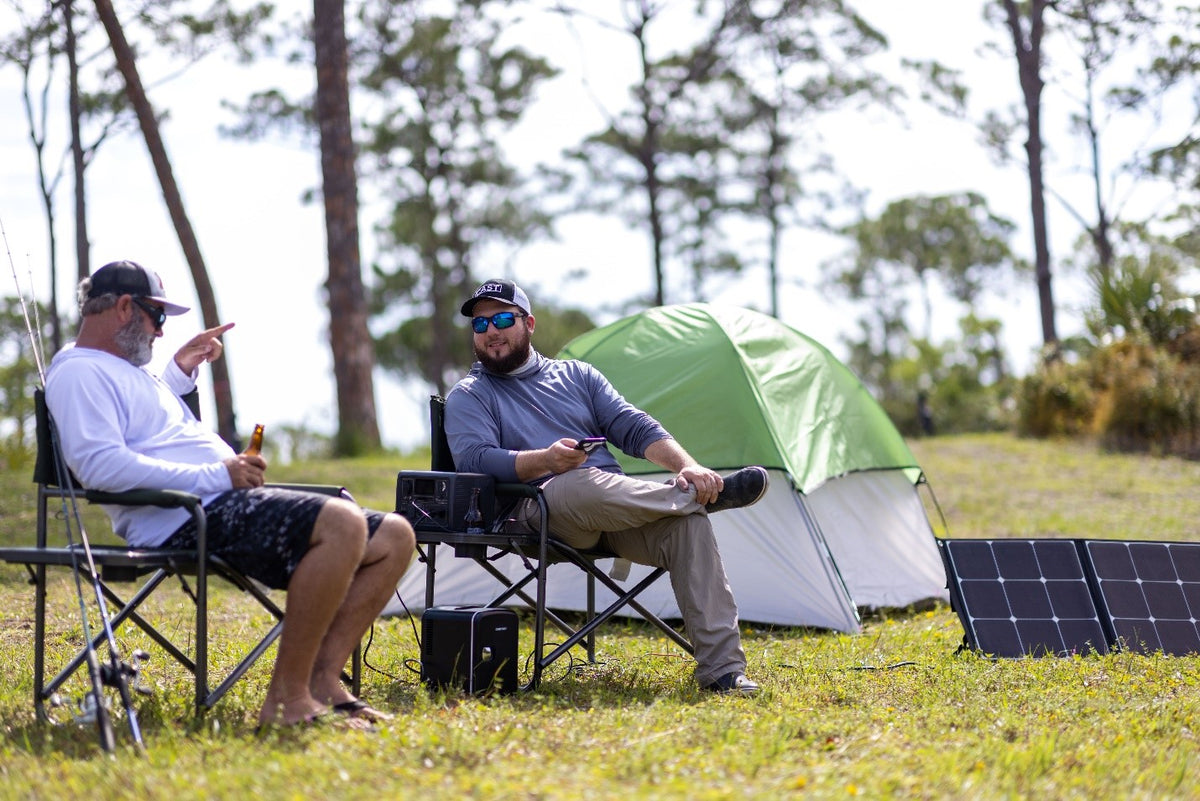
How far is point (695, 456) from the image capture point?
205 inches

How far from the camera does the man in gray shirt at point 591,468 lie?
3.67m

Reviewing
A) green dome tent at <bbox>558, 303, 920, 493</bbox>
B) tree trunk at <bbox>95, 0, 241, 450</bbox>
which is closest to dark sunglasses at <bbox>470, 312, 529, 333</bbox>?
green dome tent at <bbox>558, 303, 920, 493</bbox>

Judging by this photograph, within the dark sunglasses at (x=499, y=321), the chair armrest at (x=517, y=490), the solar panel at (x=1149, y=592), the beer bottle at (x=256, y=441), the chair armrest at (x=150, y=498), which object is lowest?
the solar panel at (x=1149, y=592)

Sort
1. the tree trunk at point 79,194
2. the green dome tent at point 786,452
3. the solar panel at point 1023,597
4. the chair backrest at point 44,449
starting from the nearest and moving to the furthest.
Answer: the chair backrest at point 44,449, the solar panel at point 1023,597, the green dome tent at point 786,452, the tree trunk at point 79,194

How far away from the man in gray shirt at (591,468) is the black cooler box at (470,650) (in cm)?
37

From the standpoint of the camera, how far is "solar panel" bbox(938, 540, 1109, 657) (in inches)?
Result: 170

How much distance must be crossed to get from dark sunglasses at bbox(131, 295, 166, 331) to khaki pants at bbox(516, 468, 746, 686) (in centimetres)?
121

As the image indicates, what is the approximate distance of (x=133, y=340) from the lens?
3164mm

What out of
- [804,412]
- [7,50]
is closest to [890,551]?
[804,412]

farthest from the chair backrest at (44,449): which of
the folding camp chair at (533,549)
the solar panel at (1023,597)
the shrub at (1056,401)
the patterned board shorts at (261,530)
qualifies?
the shrub at (1056,401)

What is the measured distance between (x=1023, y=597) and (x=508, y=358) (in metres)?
2.07

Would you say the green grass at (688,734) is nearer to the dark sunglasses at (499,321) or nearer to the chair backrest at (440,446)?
the chair backrest at (440,446)

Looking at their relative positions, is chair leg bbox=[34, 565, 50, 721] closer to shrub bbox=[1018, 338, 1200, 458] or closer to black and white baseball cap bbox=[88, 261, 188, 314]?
black and white baseball cap bbox=[88, 261, 188, 314]

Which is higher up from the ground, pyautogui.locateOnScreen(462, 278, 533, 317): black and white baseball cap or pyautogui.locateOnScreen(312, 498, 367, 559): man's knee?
pyautogui.locateOnScreen(462, 278, 533, 317): black and white baseball cap
